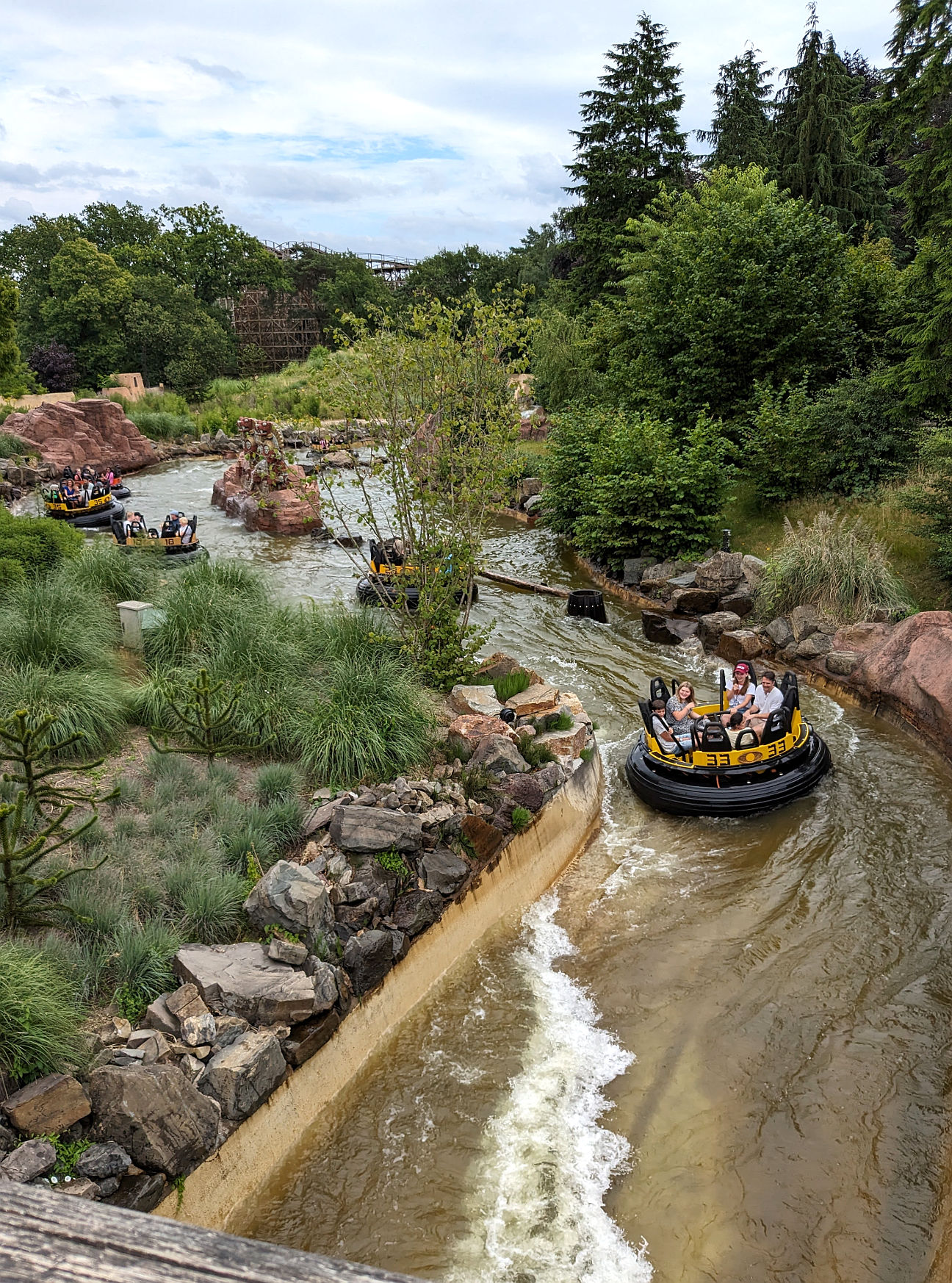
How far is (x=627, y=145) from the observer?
97.8ft

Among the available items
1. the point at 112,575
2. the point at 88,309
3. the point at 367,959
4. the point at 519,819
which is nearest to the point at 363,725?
the point at 519,819

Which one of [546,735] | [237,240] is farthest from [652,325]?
[237,240]

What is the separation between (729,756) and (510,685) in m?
2.51

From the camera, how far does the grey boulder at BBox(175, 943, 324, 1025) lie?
563 cm

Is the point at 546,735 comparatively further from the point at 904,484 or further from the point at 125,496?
the point at 125,496

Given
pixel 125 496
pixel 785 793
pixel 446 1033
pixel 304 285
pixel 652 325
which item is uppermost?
pixel 304 285

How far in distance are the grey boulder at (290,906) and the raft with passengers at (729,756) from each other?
14.1 ft

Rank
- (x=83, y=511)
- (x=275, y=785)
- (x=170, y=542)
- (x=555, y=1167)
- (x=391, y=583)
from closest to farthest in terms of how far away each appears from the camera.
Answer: (x=555, y=1167)
(x=275, y=785)
(x=391, y=583)
(x=170, y=542)
(x=83, y=511)

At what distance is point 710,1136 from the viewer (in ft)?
18.4

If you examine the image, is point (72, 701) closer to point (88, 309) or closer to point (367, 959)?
point (367, 959)

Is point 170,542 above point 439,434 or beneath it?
beneath

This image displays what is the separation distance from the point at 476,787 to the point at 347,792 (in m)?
1.24

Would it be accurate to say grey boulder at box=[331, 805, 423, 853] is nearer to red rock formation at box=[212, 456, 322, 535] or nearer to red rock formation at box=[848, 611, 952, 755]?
red rock formation at box=[848, 611, 952, 755]

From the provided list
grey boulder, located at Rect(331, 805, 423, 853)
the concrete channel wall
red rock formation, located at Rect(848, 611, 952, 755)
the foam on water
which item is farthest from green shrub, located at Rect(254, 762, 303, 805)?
red rock formation, located at Rect(848, 611, 952, 755)
